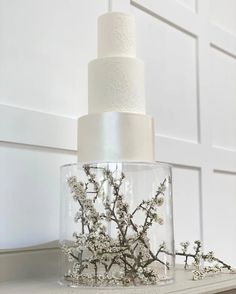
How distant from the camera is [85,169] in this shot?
3.03ft

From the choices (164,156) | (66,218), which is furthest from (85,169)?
(164,156)

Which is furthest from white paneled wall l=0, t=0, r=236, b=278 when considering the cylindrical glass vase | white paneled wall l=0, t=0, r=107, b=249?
the cylindrical glass vase

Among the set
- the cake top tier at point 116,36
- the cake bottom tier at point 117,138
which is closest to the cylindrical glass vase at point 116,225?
the cake bottom tier at point 117,138

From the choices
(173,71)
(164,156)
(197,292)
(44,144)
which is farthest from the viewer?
(173,71)

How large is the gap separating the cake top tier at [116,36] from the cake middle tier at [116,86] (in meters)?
0.03

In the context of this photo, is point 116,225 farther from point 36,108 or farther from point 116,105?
point 36,108

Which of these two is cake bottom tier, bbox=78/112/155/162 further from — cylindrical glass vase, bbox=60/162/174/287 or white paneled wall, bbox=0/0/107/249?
white paneled wall, bbox=0/0/107/249

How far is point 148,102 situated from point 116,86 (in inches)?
17.4

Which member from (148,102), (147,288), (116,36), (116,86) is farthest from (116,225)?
(148,102)

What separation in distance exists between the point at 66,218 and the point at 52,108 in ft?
0.87

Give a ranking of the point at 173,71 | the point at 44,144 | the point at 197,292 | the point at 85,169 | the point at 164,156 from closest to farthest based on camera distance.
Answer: the point at 197,292 < the point at 85,169 < the point at 44,144 < the point at 164,156 < the point at 173,71

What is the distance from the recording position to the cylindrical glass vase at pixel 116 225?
2.81ft

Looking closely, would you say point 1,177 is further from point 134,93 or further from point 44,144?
point 134,93

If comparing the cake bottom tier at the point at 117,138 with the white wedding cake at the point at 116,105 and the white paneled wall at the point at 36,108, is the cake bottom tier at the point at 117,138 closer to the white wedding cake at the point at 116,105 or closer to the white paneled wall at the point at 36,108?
the white wedding cake at the point at 116,105
